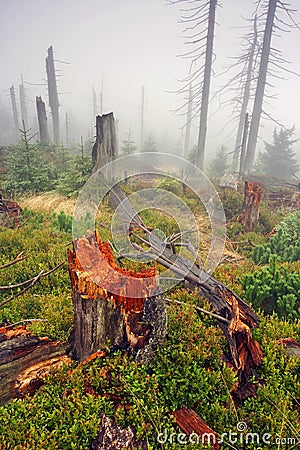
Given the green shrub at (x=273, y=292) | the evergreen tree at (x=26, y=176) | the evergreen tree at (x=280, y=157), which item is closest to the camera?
the green shrub at (x=273, y=292)

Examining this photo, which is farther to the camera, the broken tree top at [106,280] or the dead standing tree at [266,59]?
the dead standing tree at [266,59]

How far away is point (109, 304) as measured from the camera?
2.42 metres

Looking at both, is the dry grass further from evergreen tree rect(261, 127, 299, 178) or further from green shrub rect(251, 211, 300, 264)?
evergreen tree rect(261, 127, 299, 178)

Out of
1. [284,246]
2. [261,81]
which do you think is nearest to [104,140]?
[284,246]

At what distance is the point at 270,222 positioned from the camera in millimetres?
9117

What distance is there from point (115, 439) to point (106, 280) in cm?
118

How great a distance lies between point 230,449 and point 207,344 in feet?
2.79

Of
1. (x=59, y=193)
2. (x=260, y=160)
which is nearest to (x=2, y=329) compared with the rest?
(x=59, y=193)

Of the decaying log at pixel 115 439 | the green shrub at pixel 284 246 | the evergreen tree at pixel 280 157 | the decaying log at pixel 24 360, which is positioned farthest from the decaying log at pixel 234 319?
the evergreen tree at pixel 280 157

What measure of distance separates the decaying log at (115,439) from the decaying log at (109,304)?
57 cm

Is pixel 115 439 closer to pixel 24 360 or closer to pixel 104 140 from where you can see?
pixel 24 360

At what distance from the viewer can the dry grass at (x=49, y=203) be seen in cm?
852

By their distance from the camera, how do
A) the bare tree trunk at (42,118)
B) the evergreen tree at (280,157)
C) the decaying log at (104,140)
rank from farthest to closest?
the evergreen tree at (280,157) < the bare tree trunk at (42,118) < the decaying log at (104,140)

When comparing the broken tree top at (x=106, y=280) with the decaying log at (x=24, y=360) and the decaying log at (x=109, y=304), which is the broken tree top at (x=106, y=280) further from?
the decaying log at (x=24, y=360)
